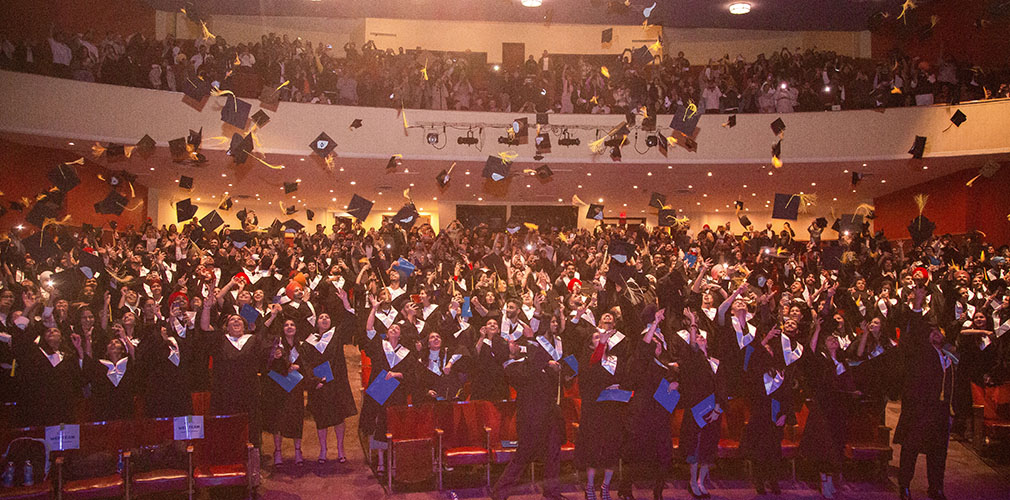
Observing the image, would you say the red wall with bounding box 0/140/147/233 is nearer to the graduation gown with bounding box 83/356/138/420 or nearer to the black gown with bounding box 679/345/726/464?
the graduation gown with bounding box 83/356/138/420

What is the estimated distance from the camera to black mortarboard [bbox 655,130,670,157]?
1665 centimetres

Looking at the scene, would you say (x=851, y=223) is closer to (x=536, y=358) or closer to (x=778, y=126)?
(x=778, y=126)

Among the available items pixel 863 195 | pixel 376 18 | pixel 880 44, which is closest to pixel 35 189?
pixel 376 18

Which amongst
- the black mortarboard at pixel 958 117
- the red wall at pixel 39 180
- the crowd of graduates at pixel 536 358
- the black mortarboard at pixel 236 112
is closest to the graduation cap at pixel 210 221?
the crowd of graduates at pixel 536 358

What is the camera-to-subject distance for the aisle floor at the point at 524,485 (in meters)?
6.82

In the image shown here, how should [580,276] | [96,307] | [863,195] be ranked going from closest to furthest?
[96,307] < [580,276] < [863,195]

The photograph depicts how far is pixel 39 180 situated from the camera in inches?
611

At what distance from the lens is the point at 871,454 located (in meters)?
7.31

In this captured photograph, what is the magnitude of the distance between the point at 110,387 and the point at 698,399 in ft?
18.5

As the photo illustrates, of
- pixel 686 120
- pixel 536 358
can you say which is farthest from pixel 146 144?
pixel 686 120

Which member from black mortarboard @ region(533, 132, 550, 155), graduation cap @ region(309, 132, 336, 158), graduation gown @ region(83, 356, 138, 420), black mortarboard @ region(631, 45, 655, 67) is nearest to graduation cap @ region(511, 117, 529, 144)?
black mortarboard @ region(533, 132, 550, 155)

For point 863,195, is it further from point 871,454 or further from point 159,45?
point 159,45

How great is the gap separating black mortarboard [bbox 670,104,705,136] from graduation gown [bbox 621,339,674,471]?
10.2 m

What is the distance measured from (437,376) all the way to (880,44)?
20.4m
